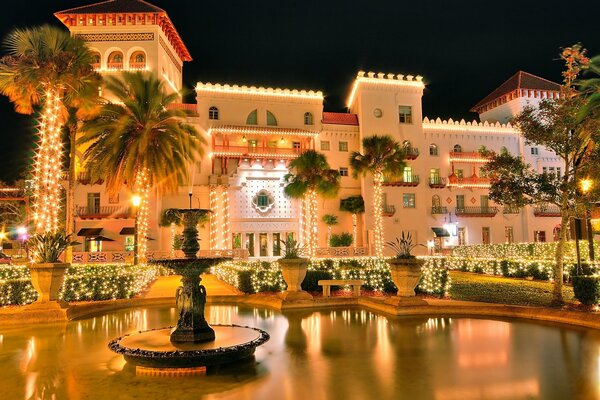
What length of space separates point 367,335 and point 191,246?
160 inches

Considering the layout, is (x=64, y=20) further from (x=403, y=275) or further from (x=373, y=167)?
(x=403, y=275)

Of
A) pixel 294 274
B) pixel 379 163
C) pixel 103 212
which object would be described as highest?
pixel 379 163

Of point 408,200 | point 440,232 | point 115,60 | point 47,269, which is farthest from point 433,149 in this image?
point 47,269

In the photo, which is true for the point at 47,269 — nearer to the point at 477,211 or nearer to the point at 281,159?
the point at 281,159

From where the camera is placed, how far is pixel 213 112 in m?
37.2

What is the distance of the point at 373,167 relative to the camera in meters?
30.3

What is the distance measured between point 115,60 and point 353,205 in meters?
23.6

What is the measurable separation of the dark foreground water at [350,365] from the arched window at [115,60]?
30997 millimetres

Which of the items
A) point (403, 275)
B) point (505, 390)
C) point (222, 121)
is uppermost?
point (222, 121)

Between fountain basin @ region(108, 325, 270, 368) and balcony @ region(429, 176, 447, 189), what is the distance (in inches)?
1396

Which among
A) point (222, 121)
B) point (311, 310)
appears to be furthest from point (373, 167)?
point (311, 310)

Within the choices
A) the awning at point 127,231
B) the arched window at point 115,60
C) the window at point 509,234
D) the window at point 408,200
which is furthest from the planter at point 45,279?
the window at point 509,234

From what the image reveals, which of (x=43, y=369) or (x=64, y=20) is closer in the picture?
(x=43, y=369)

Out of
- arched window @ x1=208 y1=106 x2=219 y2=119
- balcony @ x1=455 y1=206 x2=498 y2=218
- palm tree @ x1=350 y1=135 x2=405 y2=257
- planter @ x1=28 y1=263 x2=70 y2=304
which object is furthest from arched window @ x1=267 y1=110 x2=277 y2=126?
planter @ x1=28 y1=263 x2=70 y2=304
